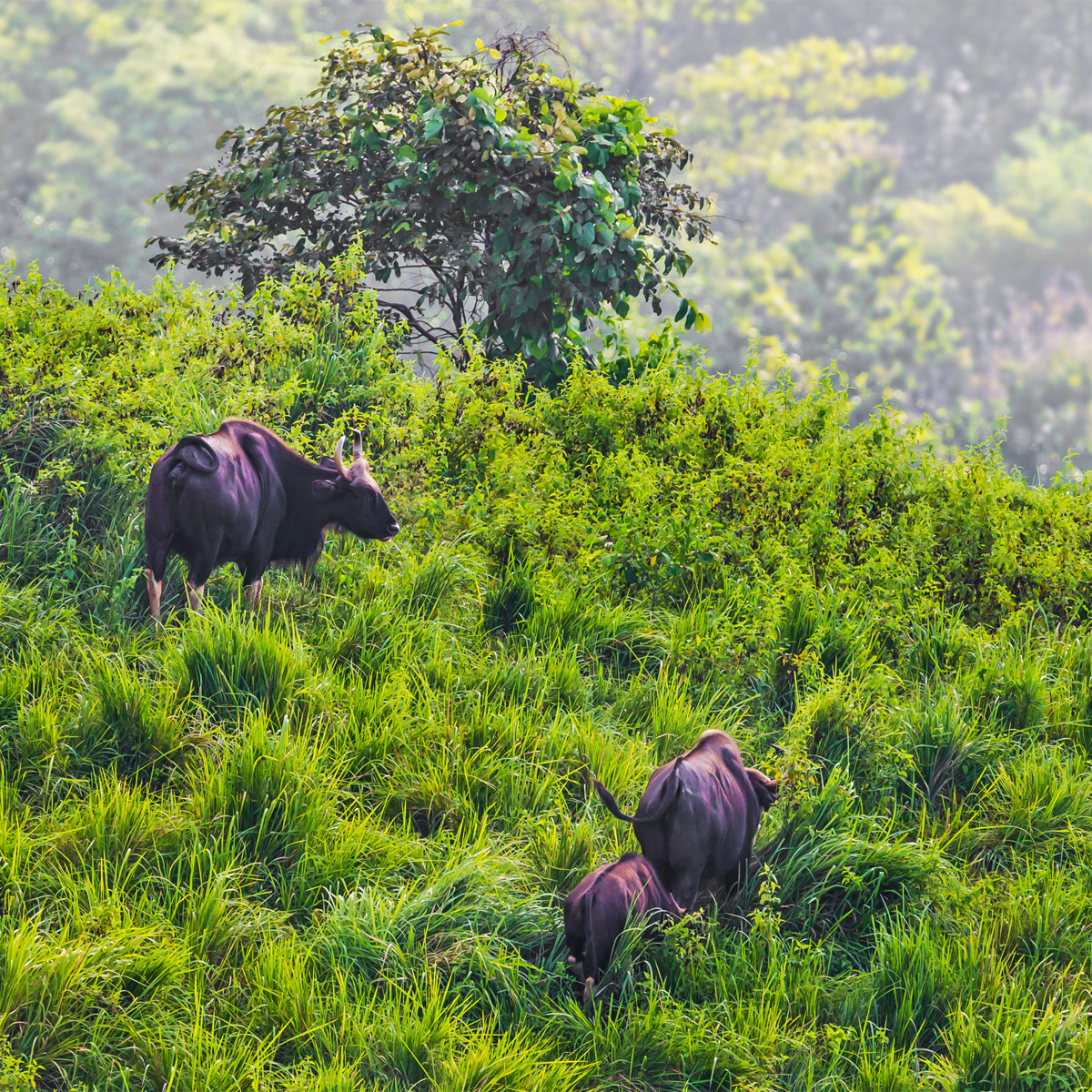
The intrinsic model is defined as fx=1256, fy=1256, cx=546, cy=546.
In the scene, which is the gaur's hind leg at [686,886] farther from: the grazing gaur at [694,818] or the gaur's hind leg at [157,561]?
the gaur's hind leg at [157,561]

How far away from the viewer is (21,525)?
5.95 metres

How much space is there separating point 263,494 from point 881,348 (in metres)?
20.0

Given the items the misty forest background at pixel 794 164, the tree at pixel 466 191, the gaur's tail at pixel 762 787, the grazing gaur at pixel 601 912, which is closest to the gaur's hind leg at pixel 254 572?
the grazing gaur at pixel 601 912

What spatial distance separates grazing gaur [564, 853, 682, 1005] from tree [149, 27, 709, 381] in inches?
176

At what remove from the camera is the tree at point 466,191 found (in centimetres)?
798

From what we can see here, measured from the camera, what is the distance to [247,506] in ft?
17.0

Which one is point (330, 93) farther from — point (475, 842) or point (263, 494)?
point (475, 842)

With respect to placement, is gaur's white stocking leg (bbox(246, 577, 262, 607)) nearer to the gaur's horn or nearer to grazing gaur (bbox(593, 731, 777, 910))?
the gaur's horn

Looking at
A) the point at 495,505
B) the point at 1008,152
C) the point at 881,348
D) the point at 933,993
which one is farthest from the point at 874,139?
the point at 933,993

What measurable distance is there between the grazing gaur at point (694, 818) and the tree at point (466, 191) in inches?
164

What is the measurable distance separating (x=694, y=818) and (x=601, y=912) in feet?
1.55

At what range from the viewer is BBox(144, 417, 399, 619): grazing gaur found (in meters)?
5.01

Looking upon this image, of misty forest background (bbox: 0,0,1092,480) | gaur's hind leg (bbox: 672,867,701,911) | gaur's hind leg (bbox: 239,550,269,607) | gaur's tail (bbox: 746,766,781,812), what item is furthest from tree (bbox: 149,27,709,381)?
misty forest background (bbox: 0,0,1092,480)

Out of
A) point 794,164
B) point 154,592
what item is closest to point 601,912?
point 154,592
